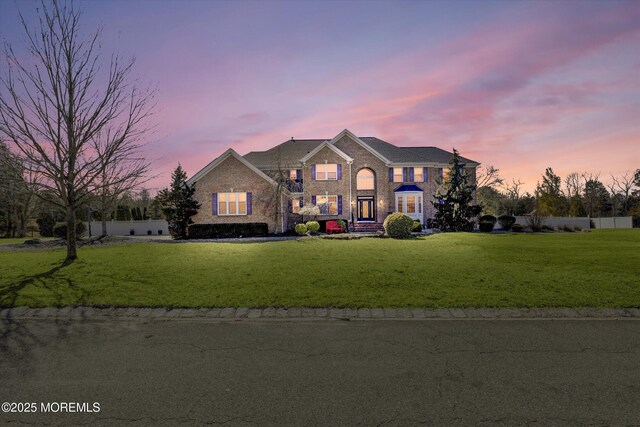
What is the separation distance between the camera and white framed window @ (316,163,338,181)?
3750cm

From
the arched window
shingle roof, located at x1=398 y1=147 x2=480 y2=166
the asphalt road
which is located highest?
shingle roof, located at x1=398 y1=147 x2=480 y2=166

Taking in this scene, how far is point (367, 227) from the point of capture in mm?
35938

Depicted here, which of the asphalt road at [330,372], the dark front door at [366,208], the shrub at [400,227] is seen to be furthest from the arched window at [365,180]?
the asphalt road at [330,372]

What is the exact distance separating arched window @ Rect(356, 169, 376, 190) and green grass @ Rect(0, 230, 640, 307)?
977 inches

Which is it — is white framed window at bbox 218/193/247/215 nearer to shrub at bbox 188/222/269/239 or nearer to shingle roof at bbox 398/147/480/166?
shrub at bbox 188/222/269/239

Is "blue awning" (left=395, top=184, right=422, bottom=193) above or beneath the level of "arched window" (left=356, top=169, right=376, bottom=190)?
beneath

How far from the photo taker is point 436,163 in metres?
42.2

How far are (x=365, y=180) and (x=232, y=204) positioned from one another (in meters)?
14.4

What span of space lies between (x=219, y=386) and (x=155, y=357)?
1.50 meters

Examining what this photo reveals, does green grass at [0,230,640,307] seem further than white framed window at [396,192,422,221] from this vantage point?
No

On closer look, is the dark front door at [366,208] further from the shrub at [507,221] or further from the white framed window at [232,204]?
the white framed window at [232,204]

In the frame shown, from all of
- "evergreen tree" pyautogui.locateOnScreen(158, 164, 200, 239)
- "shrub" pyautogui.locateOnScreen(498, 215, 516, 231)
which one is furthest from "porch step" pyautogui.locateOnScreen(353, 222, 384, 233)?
"evergreen tree" pyautogui.locateOnScreen(158, 164, 200, 239)

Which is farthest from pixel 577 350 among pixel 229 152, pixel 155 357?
pixel 229 152

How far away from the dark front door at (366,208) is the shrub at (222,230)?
44.3ft
